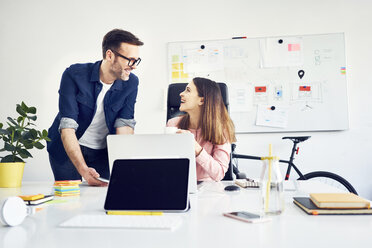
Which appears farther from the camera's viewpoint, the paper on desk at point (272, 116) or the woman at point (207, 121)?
the paper on desk at point (272, 116)

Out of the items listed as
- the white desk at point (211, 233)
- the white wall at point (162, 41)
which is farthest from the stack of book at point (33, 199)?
the white wall at point (162, 41)

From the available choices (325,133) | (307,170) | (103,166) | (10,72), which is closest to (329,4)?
(325,133)

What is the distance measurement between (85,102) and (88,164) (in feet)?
1.21

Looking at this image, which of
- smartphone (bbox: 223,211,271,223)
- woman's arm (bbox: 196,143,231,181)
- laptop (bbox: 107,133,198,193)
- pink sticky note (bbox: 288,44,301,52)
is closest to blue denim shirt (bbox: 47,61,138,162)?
woman's arm (bbox: 196,143,231,181)

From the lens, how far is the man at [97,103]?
1903mm

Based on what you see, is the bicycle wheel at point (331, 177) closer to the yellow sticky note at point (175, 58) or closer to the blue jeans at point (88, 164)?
the yellow sticky note at point (175, 58)

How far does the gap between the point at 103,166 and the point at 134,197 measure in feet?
3.75

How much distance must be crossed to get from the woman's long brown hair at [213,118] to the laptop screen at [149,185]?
2.64ft

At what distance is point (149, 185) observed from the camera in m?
0.93

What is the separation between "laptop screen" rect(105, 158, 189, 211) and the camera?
0.88 meters

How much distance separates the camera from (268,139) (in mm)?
2934

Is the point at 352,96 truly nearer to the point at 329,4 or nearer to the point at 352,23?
the point at 352,23

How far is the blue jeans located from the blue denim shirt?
5cm

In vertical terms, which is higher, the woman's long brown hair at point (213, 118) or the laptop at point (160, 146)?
the woman's long brown hair at point (213, 118)
